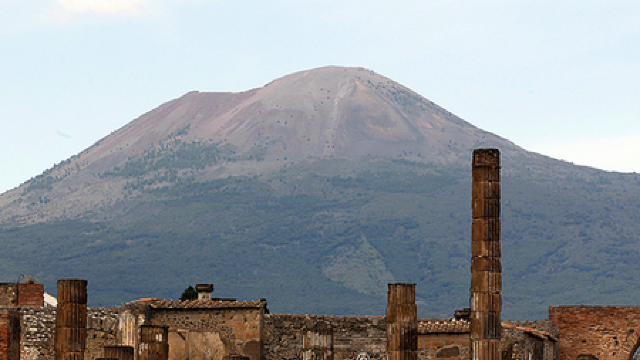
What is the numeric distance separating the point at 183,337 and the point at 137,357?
8.29ft

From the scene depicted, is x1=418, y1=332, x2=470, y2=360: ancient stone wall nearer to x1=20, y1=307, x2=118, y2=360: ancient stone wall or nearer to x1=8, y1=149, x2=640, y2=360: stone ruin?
x1=8, y1=149, x2=640, y2=360: stone ruin

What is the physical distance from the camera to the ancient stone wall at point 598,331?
4772 centimetres

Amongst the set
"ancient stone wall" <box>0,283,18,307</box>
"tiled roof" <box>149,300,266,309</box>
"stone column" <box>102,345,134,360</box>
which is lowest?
"stone column" <box>102,345,134,360</box>

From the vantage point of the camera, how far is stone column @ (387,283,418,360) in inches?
1185

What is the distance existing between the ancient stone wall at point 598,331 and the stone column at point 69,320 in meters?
23.8

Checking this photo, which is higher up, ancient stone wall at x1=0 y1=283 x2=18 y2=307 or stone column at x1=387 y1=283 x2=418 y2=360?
ancient stone wall at x1=0 y1=283 x2=18 y2=307

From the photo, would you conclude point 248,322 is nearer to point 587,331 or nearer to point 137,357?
point 137,357

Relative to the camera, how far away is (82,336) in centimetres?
3014

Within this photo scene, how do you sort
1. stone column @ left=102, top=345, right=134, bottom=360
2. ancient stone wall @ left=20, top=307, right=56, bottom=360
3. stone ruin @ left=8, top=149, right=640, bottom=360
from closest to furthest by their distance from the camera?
stone ruin @ left=8, top=149, right=640, bottom=360
stone column @ left=102, top=345, right=134, bottom=360
ancient stone wall @ left=20, top=307, right=56, bottom=360

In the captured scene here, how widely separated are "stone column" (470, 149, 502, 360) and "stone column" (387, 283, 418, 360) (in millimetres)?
1480

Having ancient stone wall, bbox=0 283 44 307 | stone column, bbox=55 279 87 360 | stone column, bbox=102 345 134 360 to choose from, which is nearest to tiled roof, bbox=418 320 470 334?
stone column, bbox=102 345 134 360

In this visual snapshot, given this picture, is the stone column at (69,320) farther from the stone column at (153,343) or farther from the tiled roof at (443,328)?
the tiled roof at (443,328)

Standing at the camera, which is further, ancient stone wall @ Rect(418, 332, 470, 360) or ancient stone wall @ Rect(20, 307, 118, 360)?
ancient stone wall @ Rect(418, 332, 470, 360)

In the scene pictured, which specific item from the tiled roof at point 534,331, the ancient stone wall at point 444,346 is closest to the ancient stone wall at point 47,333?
the ancient stone wall at point 444,346
